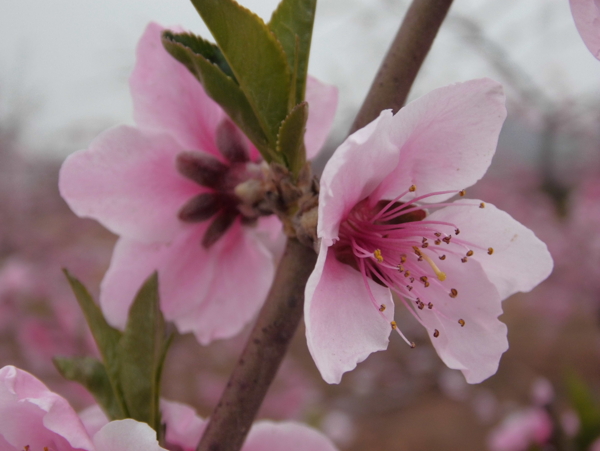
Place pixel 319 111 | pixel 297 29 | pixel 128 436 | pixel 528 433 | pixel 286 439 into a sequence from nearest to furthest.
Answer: pixel 128 436 → pixel 297 29 → pixel 286 439 → pixel 319 111 → pixel 528 433

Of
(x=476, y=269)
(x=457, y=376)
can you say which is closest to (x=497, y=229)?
(x=476, y=269)

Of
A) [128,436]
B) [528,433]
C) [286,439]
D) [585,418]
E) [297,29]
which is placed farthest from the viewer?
[528,433]

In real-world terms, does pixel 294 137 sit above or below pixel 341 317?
above

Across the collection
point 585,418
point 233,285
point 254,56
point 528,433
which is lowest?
point 528,433

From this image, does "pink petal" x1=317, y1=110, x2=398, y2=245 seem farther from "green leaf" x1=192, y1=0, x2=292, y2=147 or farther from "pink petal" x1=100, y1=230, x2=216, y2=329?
"pink petal" x1=100, y1=230, x2=216, y2=329

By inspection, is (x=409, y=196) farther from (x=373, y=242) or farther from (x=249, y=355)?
(x=249, y=355)

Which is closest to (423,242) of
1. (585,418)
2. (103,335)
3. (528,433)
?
(103,335)

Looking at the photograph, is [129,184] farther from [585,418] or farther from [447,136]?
[585,418]
